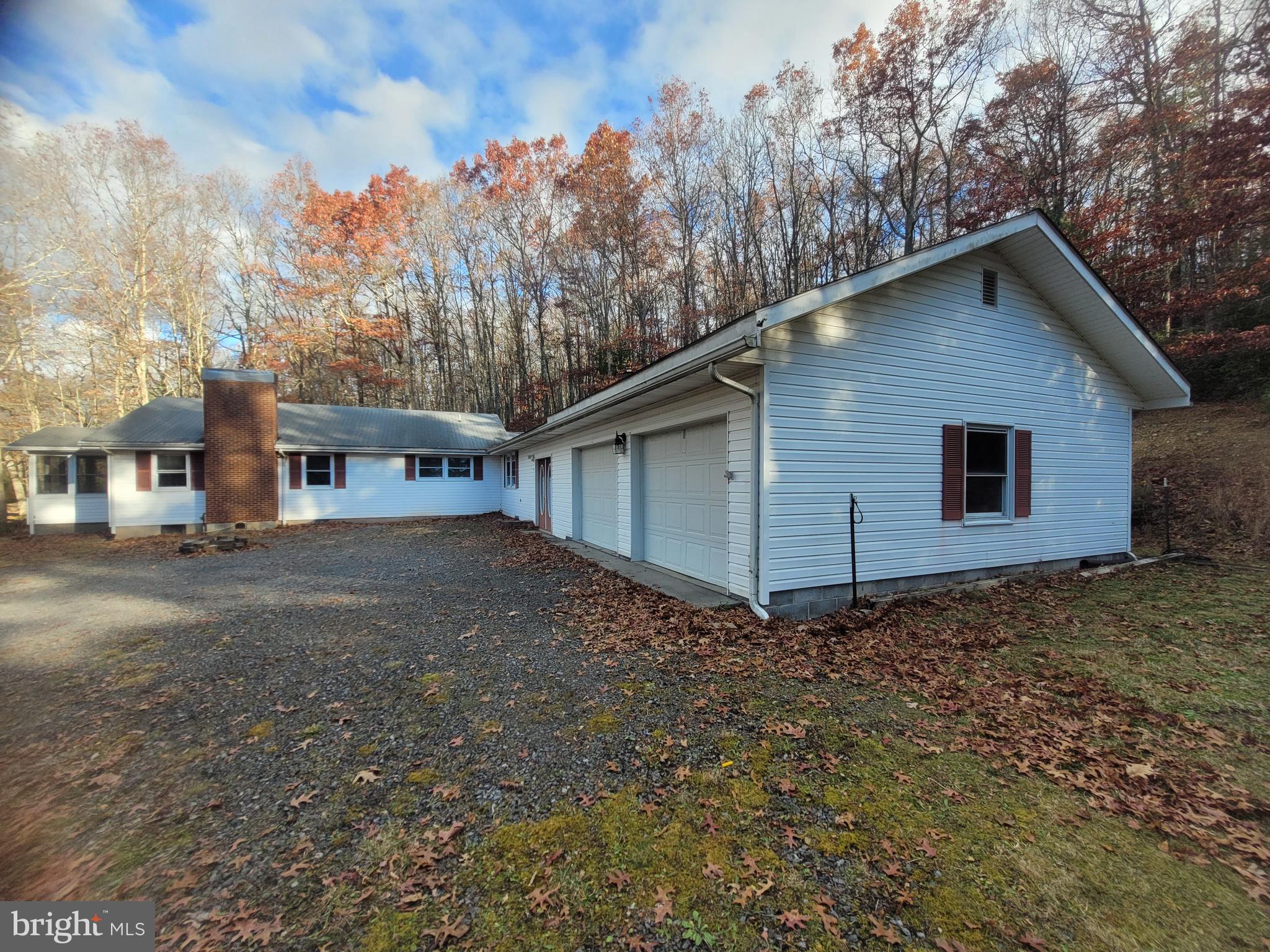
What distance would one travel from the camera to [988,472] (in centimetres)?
748

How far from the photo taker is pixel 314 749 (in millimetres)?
3225

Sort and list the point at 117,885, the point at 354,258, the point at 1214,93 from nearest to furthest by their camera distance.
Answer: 1. the point at 117,885
2. the point at 1214,93
3. the point at 354,258

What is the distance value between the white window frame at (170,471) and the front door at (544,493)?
10558mm

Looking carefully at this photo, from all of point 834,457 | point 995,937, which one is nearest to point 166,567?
point 834,457

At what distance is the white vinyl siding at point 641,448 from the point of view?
19.7ft

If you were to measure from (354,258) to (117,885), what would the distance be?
28079 millimetres

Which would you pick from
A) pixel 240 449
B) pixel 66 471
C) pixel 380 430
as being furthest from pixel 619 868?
pixel 66 471

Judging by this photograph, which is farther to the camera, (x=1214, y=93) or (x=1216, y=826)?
(x=1214, y=93)

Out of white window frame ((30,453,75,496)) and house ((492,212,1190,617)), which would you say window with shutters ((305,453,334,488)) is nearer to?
white window frame ((30,453,75,496))

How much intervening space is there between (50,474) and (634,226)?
21.6 metres

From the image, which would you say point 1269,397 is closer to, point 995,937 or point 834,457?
point 834,457

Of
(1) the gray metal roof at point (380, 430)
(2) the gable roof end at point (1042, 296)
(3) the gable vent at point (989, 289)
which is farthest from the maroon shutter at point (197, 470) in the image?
(3) the gable vent at point (989, 289)

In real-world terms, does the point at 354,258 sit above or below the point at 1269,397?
above

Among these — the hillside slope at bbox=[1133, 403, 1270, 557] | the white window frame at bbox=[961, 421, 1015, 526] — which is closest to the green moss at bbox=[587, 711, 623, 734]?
the white window frame at bbox=[961, 421, 1015, 526]
